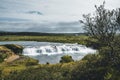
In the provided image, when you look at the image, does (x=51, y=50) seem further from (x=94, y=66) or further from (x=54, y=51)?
(x=94, y=66)

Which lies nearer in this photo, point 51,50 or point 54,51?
point 54,51

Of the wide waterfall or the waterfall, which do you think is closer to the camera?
the wide waterfall

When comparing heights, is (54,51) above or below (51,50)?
below

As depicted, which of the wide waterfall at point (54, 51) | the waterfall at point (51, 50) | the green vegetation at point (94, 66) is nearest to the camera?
the green vegetation at point (94, 66)

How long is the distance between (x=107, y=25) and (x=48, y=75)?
406 inches

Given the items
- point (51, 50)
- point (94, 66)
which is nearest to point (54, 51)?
point (51, 50)

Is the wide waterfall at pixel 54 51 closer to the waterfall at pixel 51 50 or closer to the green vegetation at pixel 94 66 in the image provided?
the waterfall at pixel 51 50

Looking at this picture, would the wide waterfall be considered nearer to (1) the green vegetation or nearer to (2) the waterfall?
A: (2) the waterfall

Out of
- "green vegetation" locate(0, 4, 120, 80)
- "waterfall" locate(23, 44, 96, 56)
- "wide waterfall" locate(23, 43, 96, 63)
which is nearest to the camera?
"green vegetation" locate(0, 4, 120, 80)

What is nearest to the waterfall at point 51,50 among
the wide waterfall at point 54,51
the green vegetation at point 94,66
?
the wide waterfall at point 54,51

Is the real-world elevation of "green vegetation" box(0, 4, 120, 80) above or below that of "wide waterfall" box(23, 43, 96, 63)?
above

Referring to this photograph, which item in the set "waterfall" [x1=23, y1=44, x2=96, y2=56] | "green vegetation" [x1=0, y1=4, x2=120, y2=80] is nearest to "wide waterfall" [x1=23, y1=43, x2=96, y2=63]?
"waterfall" [x1=23, y1=44, x2=96, y2=56]

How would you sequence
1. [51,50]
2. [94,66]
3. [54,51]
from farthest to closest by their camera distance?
[51,50]
[54,51]
[94,66]

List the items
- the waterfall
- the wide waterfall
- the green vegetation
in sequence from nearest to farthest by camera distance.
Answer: the green vegetation < the wide waterfall < the waterfall
